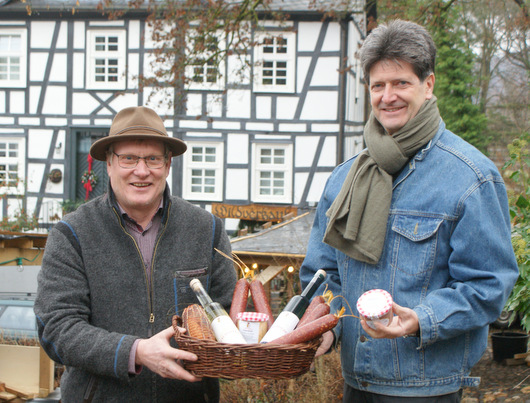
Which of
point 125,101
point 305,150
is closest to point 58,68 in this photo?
point 125,101

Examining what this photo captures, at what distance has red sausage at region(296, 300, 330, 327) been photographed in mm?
1990

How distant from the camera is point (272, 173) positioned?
14445 mm


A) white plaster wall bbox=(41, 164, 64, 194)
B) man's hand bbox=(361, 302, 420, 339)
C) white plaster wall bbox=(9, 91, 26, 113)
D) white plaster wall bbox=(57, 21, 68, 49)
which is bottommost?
white plaster wall bbox=(41, 164, 64, 194)

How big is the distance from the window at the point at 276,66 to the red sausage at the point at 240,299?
1213 cm

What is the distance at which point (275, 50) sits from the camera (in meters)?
14.2

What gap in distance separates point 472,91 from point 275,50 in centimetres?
909

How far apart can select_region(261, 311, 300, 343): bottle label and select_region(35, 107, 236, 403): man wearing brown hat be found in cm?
31

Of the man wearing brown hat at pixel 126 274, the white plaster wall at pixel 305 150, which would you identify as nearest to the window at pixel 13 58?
the white plaster wall at pixel 305 150

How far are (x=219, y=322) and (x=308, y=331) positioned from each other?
0.94 ft

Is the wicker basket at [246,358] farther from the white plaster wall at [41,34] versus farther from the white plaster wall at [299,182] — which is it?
the white plaster wall at [41,34]

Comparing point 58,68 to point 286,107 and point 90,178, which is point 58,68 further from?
point 286,107

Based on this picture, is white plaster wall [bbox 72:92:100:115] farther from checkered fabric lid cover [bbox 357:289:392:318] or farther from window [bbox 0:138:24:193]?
checkered fabric lid cover [bbox 357:289:392:318]

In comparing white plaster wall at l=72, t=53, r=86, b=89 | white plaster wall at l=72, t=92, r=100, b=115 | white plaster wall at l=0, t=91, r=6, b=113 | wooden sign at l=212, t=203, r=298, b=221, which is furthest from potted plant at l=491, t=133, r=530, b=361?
white plaster wall at l=0, t=91, r=6, b=113

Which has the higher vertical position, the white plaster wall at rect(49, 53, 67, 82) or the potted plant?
the white plaster wall at rect(49, 53, 67, 82)
